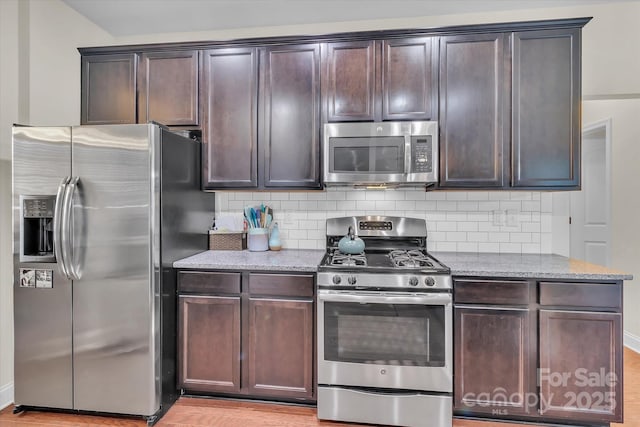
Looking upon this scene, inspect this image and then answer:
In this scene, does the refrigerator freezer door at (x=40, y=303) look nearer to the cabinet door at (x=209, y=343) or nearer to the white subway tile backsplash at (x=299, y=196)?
the cabinet door at (x=209, y=343)

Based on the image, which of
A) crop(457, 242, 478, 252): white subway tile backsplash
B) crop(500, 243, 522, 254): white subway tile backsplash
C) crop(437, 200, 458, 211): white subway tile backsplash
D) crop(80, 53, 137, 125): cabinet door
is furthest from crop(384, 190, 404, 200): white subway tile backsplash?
crop(80, 53, 137, 125): cabinet door

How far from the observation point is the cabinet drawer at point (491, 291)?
2.01 m

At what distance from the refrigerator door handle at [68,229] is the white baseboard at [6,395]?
0.98m

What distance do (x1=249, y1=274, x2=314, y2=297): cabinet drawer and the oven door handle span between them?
0.13 meters

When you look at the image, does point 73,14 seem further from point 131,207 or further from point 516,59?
point 516,59

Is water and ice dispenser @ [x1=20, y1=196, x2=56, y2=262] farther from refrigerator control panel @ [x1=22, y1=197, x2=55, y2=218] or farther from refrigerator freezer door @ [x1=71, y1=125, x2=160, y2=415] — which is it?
refrigerator freezer door @ [x1=71, y1=125, x2=160, y2=415]

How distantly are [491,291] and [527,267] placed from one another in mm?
304

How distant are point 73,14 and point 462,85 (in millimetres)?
3104

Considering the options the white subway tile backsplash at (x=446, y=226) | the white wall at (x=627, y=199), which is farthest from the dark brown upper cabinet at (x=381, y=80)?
the white wall at (x=627, y=199)

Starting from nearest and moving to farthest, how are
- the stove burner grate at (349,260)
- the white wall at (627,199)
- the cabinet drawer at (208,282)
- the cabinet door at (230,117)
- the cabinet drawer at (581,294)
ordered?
the cabinet drawer at (581,294)
the stove burner grate at (349,260)
the cabinet drawer at (208,282)
the cabinet door at (230,117)
the white wall at (627,199)

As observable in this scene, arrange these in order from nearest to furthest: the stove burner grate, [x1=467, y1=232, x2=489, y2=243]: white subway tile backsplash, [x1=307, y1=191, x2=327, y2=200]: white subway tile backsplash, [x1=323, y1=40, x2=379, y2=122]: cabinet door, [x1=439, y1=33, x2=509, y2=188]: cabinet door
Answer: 1. the stove burner grate
2. [x1=439, y1=33, x2=509, y2=188]: cabinet door
3. [x1=323, y1=40, x2=379, y2=122]: cabinet door
4. [x1=467, y1=232, x2=489, y2=243]: white subway tile backsplash
5. [x1=307, y1=191, x2=327, y2=200]: white subway tile backsplash

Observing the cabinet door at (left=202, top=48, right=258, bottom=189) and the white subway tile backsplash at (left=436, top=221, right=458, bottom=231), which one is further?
the white subway tile backsplash at (left=436, top=221, right=458, bottom=231)

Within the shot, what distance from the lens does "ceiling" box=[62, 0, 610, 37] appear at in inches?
104

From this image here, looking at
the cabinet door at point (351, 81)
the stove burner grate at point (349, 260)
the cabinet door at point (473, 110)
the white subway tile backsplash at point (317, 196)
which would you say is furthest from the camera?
the white subway tile backsplash at point (317, 196)
